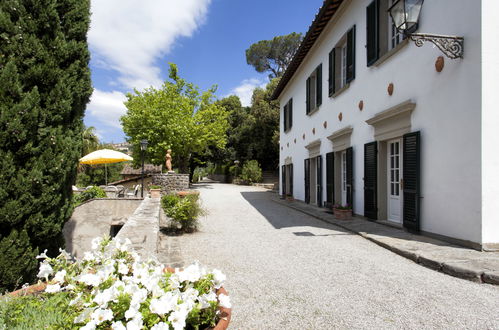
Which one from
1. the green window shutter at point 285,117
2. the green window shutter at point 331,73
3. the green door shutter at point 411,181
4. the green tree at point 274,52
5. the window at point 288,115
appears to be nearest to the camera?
the green door shutter at point 411,181

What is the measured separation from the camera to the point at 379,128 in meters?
6.84

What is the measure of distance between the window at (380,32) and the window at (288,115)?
324 inches

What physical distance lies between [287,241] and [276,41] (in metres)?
35.0

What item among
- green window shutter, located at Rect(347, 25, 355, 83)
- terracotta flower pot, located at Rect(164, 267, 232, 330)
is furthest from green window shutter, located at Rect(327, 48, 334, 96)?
terracotta flower pot, located at Rect(164, 267, 232, 330)

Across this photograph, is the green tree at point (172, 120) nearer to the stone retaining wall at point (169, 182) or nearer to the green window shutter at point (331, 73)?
the stone retaining wall at point (169, 182)

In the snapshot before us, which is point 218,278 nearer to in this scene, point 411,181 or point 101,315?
point 101,315

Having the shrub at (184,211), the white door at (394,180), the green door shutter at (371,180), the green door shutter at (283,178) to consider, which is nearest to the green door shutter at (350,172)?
the green door shutter at (371,180)

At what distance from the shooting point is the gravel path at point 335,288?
2602 mm

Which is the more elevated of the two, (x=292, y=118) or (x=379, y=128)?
(x=292, y=118)

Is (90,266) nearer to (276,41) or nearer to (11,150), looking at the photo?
(11,150)

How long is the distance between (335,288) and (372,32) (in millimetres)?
6175

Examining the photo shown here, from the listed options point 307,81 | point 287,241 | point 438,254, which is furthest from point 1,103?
point 307,81

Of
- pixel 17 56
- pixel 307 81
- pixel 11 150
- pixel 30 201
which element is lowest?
pixel 30 201

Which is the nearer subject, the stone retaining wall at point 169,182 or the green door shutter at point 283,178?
the stone retaining wall at point 169,182
